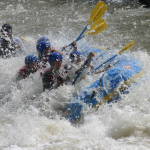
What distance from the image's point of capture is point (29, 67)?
3.74 metres

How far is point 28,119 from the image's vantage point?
2.97 meters

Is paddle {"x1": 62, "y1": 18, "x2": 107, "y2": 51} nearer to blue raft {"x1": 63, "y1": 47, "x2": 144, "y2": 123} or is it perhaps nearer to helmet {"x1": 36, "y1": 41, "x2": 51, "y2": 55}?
helmet {"x1": 36, "y1": 41, "x2": 51, "y2": 55}

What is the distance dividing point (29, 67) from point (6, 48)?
1575 mm

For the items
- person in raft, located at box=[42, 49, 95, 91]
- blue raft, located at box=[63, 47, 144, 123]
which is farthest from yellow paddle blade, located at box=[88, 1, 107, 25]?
blue raft, located at box=[63, 47, 144, 123]

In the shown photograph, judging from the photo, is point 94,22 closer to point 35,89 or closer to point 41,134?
point 35,89

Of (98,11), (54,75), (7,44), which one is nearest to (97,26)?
(98,11)

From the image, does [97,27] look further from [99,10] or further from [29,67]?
[29,67]

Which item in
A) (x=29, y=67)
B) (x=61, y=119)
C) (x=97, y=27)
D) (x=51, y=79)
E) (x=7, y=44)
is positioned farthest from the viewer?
(x=7, y=44)

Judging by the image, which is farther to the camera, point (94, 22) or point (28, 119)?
point (94, 22)

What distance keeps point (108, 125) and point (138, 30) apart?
522 centimetres

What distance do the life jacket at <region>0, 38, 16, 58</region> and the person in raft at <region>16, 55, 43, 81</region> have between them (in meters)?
1.28

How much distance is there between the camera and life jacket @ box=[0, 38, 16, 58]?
194 inches

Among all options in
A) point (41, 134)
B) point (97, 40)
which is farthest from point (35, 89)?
point (97, 40)

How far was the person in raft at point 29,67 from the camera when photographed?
368cm
